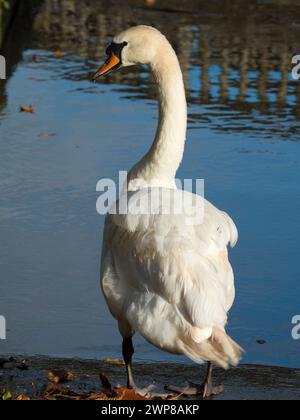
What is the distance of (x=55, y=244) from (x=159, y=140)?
8.60 ft

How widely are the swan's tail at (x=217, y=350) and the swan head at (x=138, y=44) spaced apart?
188 cm

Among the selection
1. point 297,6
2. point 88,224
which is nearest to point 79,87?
point 88,224

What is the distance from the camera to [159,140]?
6598mm

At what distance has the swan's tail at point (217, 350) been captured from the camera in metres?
5.78

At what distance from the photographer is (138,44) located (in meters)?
6.81

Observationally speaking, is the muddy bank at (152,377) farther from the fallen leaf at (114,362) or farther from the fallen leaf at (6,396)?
the fallen leaf at (6,396)

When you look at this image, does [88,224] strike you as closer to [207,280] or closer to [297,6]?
[207,280]

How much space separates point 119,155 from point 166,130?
4940 millimetres

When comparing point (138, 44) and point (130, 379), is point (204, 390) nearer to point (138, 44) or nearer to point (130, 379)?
point (130, 379)

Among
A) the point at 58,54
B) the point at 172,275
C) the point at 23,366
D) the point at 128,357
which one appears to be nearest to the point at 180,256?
the point at 172,275

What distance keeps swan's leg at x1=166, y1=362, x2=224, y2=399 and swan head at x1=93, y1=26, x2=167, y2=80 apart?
1.92 metres

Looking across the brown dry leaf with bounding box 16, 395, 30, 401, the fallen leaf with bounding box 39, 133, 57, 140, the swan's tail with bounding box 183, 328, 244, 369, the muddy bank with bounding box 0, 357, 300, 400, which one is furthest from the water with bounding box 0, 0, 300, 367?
the swan's tail with bounding box 183, 328, 244, 369

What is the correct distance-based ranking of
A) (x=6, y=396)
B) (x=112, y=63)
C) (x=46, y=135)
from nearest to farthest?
(x=6, y=396)
(x=112, y=63)
(x=46, y=135)
